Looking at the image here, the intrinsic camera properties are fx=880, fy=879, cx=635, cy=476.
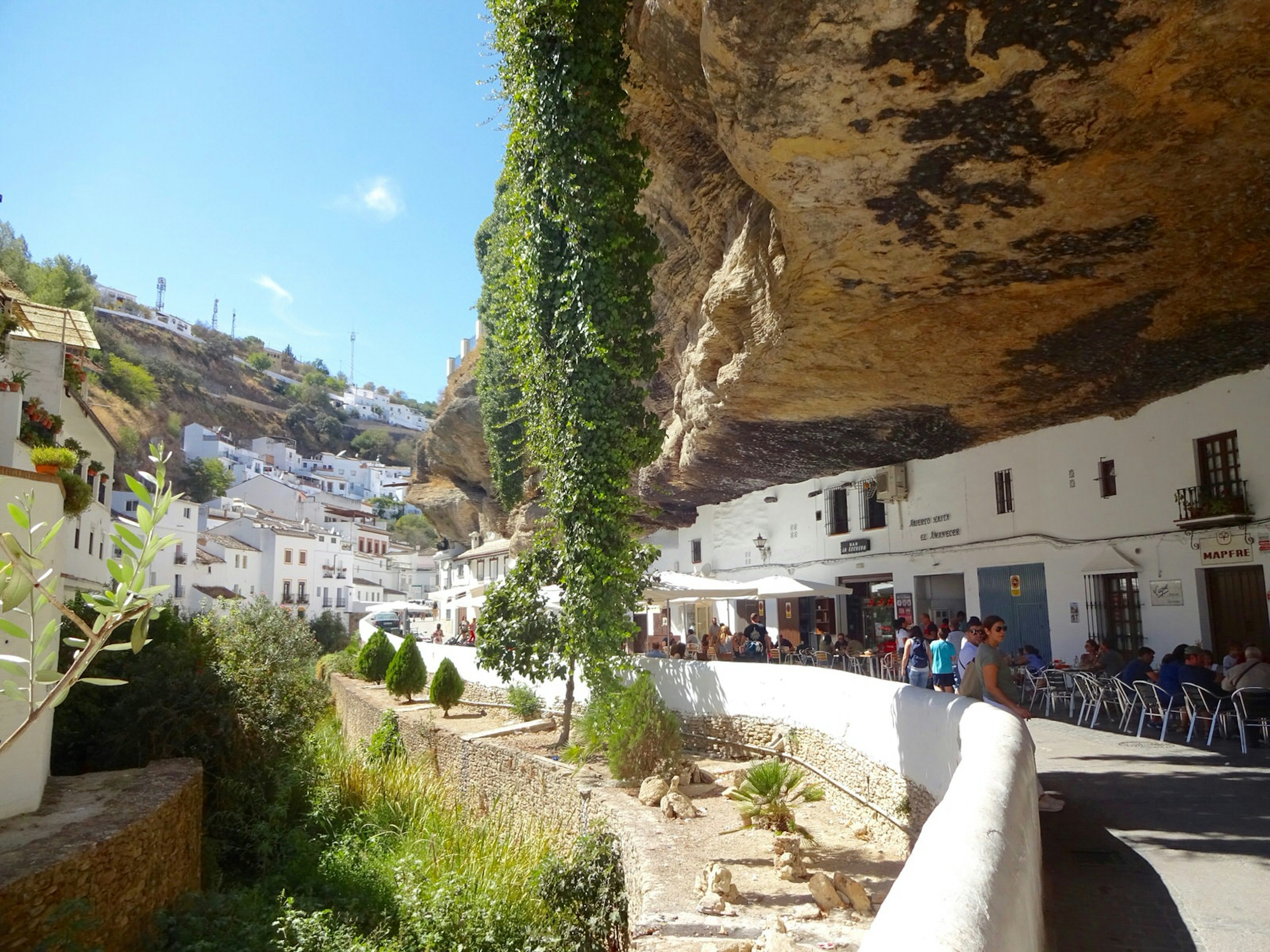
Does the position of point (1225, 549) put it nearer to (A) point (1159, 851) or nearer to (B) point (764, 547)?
(A) point (1159, 851)

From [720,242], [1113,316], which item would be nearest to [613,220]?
[720,242]

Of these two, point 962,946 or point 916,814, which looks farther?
point 916,814

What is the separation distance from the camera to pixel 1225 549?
1173 centimetres

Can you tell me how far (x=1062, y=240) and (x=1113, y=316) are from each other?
221 cm

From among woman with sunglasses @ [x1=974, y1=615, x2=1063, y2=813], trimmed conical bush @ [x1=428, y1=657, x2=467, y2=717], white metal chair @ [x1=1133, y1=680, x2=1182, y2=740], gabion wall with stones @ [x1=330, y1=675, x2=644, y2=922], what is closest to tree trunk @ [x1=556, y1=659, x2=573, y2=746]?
gabion wall with stones @ [x1=330, y1=675, x2=644, y2=922]

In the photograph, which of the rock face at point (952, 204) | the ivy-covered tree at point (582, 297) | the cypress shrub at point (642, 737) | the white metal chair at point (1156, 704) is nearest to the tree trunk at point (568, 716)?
the ivy-covered tree at point (582, 297)

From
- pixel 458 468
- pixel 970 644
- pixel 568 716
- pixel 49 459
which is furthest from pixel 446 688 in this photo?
pixel 458 468

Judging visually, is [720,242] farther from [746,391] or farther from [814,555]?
[814,555]

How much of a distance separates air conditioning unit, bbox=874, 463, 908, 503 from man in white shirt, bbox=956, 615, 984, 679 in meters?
7.67

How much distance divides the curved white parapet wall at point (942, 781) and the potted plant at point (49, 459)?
331 inches

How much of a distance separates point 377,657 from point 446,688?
7.88 meters

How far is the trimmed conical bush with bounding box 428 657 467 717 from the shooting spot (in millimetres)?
18141

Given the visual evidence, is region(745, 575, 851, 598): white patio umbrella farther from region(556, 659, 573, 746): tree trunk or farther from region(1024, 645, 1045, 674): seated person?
region(556, 659, 573, 746): tree trunk

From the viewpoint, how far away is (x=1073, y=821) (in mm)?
6391
